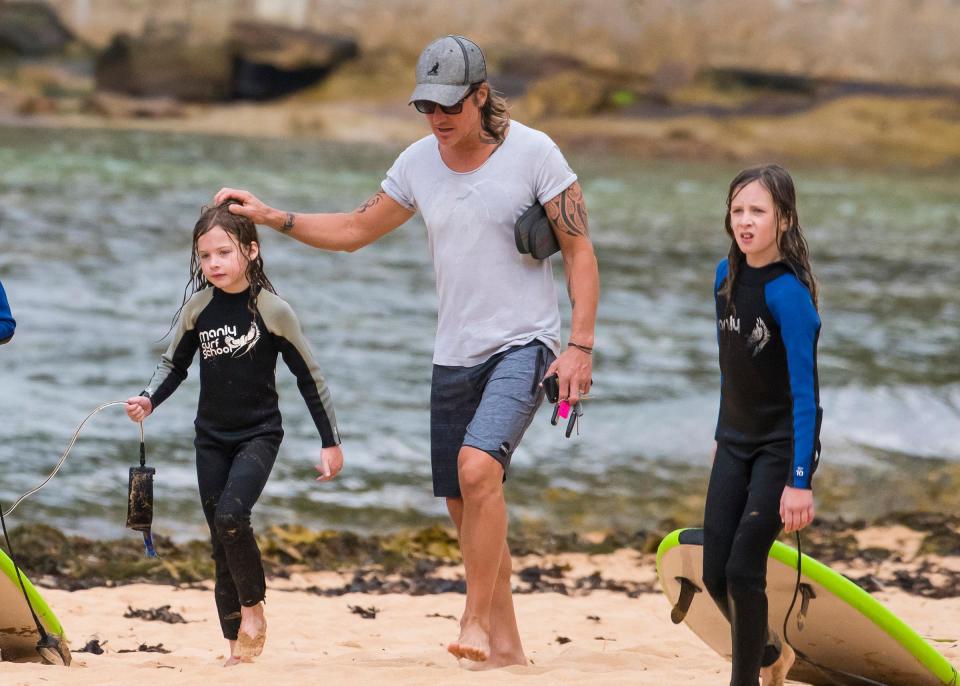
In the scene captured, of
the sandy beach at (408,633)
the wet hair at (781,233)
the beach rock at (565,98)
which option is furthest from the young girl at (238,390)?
the beach rock at (565,98)

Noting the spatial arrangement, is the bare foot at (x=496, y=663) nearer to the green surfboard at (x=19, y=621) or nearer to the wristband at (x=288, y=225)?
the green surfboard at (x=19, y=621)

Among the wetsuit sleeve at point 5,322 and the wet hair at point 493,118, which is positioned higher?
the wet hair at point 493,118

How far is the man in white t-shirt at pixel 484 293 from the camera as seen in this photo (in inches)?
172

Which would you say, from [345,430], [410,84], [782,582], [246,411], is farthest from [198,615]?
[410,84]

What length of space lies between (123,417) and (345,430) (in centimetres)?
174

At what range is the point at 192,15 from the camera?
4325cm

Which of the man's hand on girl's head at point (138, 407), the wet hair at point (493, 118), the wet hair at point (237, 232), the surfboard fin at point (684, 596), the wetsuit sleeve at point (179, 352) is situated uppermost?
the wet hair at point (493, 118)

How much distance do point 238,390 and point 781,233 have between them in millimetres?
1788

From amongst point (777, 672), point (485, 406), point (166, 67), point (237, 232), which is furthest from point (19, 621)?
point (166, 67)

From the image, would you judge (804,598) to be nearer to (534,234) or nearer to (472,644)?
(472,644)

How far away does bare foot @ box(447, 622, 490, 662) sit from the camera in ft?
14.2

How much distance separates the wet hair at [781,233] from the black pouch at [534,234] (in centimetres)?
65

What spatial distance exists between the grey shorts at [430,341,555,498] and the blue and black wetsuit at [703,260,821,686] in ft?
2.25

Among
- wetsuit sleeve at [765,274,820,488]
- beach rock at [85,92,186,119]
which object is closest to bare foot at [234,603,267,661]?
wetsuit sleeve at [765,274,820,488]
